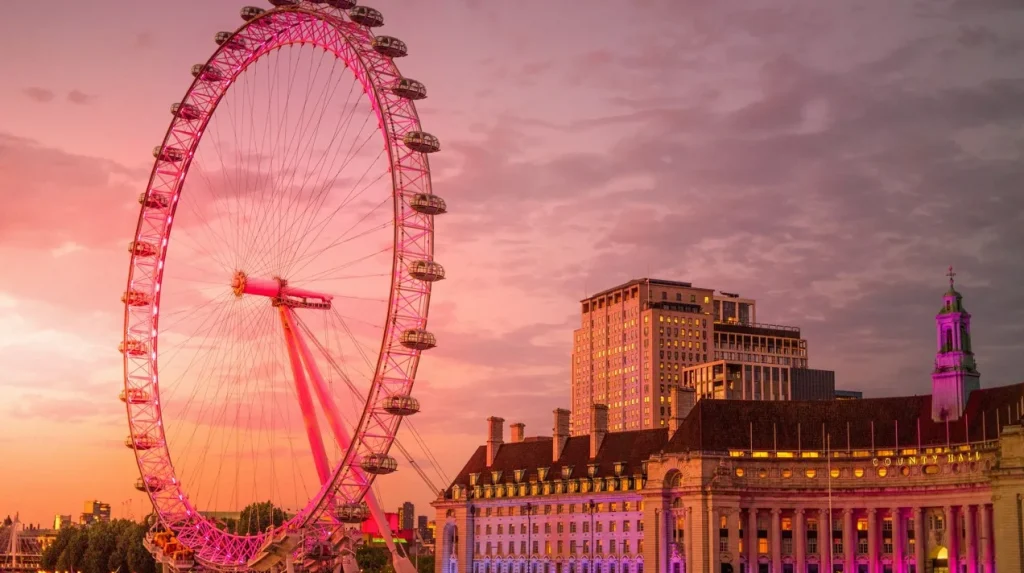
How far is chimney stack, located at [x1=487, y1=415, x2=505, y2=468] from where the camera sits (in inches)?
6467

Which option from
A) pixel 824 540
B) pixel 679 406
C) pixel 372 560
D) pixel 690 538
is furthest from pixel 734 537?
pixel 372 560

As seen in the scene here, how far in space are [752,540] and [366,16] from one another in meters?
→ 67.4

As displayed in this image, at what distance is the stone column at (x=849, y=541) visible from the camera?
12631 cm

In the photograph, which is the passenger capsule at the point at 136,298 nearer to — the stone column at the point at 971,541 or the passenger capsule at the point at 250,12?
the passenger capsule at the point at 250,12

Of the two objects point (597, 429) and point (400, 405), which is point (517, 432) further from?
point (400, 405)

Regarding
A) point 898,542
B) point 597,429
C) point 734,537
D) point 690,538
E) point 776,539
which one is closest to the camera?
point 898,542

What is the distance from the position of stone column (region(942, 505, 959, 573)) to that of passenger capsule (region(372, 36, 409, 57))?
224ft

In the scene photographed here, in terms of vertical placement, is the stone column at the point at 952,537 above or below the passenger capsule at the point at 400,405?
below

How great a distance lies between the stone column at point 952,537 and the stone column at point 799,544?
535 inches

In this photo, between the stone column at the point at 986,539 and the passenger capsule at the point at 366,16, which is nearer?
the passenger capsule at the point at 366,16

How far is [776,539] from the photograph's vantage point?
5059 inches

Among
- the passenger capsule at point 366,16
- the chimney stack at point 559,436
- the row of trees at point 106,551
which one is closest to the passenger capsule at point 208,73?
the passenger capsule at point 366,16

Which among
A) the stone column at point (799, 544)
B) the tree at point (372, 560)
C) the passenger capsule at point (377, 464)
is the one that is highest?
the passenger capsule at point (377, 464)

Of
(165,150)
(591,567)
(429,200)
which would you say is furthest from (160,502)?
(591,567)
